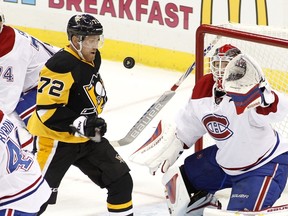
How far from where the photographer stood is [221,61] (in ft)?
12.7

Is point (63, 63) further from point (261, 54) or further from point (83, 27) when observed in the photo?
point (261, 54)

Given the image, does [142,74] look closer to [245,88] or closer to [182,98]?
[182,98]

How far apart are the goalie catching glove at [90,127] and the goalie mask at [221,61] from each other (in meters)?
0.51

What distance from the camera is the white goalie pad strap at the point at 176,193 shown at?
13.6 feet

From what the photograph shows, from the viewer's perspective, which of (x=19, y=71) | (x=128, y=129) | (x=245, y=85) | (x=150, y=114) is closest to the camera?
(x=245, y=85)

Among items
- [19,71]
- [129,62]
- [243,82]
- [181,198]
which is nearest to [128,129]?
[129,62]

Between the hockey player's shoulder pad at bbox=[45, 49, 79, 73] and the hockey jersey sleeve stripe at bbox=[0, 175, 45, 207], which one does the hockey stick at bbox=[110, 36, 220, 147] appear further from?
the hockey jersey sleeve stripe at bbox=[0, 175, 45, 207]

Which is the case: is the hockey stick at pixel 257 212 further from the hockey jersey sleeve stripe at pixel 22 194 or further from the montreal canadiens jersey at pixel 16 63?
the montreal canadiens jersey at pixel 16 63

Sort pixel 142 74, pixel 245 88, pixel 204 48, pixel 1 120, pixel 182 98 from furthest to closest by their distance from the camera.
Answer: pixel 142 74, pixel 182 98, pixel 204 48, pixel 245 88, pixel 1 120

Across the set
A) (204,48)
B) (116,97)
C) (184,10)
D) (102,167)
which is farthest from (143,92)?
(102,167)

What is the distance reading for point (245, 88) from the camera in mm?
3715

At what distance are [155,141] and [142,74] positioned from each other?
3068 mm

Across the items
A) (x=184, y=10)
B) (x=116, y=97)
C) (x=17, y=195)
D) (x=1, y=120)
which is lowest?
(x=116, y=97)

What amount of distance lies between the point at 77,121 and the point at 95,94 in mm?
203
